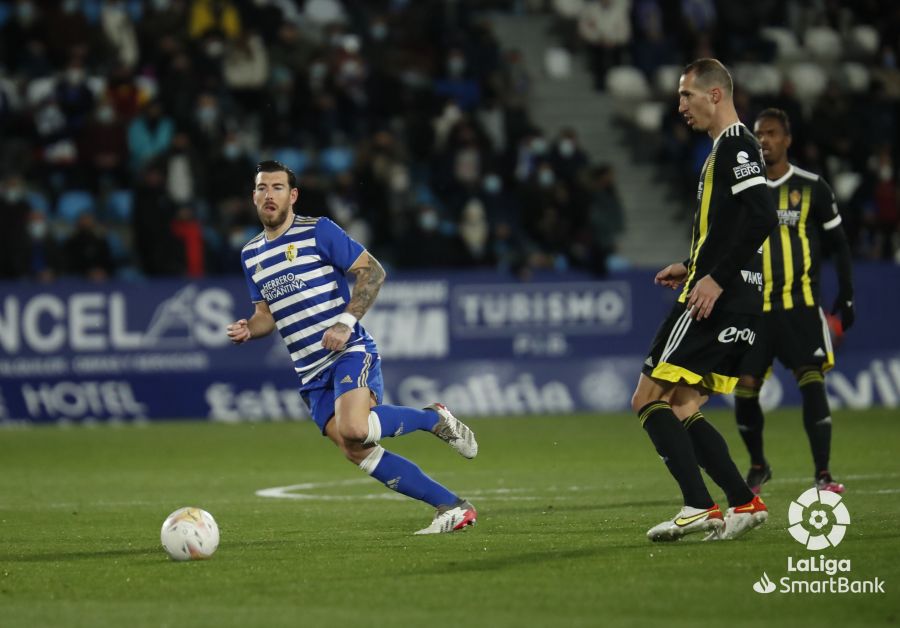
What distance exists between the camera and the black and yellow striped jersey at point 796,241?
429 inches

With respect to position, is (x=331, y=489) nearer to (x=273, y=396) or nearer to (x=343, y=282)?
(x=343, y=282)

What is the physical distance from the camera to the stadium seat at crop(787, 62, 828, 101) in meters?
27.0

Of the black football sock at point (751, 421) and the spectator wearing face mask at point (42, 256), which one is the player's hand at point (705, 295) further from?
the spectator wearing face mask at point (42, 256)

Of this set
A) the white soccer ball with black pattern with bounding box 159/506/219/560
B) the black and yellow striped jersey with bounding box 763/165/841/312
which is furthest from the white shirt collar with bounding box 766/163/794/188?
the white soccer ball with black pattern with bounding box 159/506/219/560

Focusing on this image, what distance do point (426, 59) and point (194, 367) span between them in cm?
756

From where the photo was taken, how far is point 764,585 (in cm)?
672

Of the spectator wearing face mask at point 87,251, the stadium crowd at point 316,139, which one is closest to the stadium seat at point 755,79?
the stadium crowd at point 316,139

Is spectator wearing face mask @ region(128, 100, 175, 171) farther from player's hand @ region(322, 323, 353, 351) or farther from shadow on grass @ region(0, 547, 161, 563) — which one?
shadow on grass @ region(0, 547, 161, 563)

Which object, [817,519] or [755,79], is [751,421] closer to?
[817,519]

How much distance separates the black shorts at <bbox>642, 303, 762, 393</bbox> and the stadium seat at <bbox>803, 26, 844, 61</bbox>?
20893 mm

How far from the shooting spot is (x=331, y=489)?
1231cm

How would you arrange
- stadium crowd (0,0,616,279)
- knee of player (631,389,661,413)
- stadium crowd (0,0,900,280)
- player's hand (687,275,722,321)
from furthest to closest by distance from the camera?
stadium crowd (0,0,900,280) < stadium crowd (0,0,616,279) < knee of player (631,389,661,413) < player's hand (687,275,722,321)

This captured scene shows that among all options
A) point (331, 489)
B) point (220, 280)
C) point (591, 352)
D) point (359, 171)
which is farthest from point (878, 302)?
A: point (331, 489)

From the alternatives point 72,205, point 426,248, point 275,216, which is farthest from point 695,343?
point 72,205
